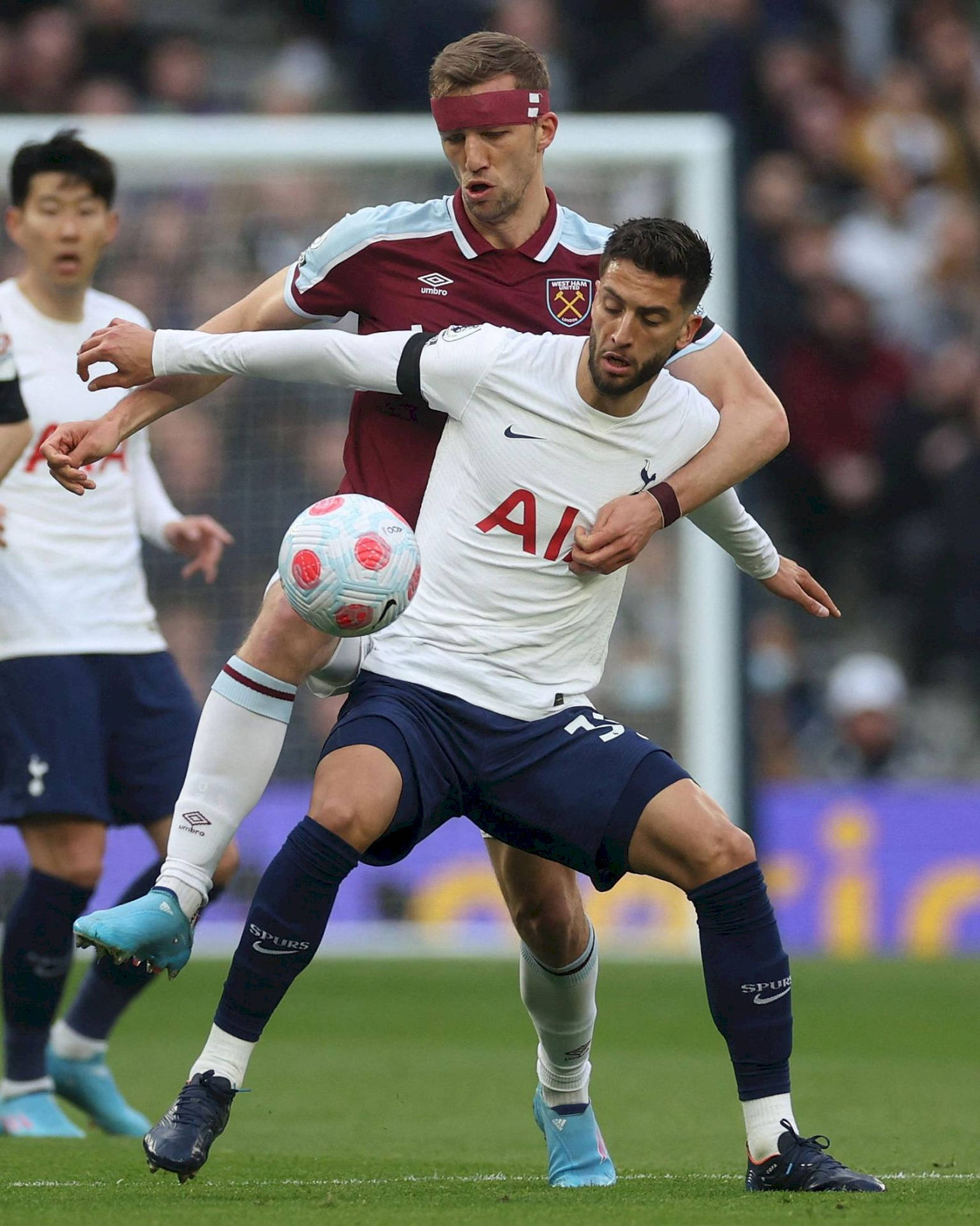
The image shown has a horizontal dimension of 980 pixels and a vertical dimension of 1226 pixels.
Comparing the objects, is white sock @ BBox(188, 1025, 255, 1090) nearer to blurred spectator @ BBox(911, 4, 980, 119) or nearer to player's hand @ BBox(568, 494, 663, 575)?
player's hand @ BBox(568, 494, 663, 575)

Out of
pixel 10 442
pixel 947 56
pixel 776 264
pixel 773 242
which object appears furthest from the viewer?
pixel 947 56

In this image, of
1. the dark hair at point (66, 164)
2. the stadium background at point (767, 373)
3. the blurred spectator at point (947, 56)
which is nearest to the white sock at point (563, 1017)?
the dark hair at point (66, 164)

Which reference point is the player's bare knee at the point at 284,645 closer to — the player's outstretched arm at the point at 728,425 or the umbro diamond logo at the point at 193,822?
the umbro diamond logo at the point at 193,822

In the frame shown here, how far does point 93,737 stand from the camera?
6312mm

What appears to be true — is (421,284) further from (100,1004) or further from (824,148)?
(824,148)

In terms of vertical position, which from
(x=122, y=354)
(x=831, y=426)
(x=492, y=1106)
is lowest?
(x=492, y=1106)

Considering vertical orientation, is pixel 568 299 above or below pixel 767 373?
above

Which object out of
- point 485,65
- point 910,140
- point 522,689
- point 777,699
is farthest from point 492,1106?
point 910,140

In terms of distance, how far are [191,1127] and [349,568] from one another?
46.7 inches

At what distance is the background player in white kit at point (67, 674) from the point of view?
6.21 metres

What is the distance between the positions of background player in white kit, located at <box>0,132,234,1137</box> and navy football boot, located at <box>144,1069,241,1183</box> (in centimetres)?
168

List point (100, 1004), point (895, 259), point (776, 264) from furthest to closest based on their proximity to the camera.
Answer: point (895, 259) → point (776, 264) → point (100, 1004)

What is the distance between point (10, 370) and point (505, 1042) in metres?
3.60

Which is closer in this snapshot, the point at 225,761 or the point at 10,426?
the point at 225,761
